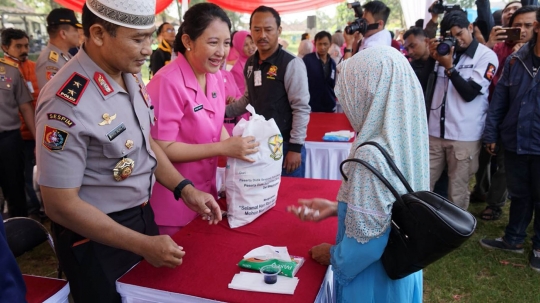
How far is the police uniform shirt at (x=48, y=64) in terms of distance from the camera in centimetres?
331

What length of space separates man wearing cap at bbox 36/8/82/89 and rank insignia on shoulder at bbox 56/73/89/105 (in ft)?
8.21

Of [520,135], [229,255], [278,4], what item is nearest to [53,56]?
[229,255]

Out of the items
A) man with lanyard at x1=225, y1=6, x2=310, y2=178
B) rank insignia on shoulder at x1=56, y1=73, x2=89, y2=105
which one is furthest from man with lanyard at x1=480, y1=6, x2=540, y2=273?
rank insignia on shoulder at x1=56, y1=73, x2=89, y2=105

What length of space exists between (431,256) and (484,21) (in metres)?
3.79

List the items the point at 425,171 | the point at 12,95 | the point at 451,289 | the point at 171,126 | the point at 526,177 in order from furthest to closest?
the point at 12,95 → the point at 526,177 → the point at 451,289 → the point at 171,126 → the point at 425,171

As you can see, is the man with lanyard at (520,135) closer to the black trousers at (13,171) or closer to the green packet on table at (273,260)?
the green packet on table at (273,260)

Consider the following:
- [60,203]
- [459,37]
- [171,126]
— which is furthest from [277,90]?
[60,203]

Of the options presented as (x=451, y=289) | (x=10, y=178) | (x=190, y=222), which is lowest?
(x=451, y=289)

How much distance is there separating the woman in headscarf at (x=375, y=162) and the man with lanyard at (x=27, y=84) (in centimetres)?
349

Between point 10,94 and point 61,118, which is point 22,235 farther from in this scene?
point 10,94

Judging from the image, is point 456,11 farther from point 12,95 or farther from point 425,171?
point 12,95

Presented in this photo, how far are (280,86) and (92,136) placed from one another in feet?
5.63

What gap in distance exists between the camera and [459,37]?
302cm

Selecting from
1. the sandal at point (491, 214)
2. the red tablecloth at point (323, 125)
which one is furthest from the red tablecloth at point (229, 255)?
the sandal at point (491, 214)
